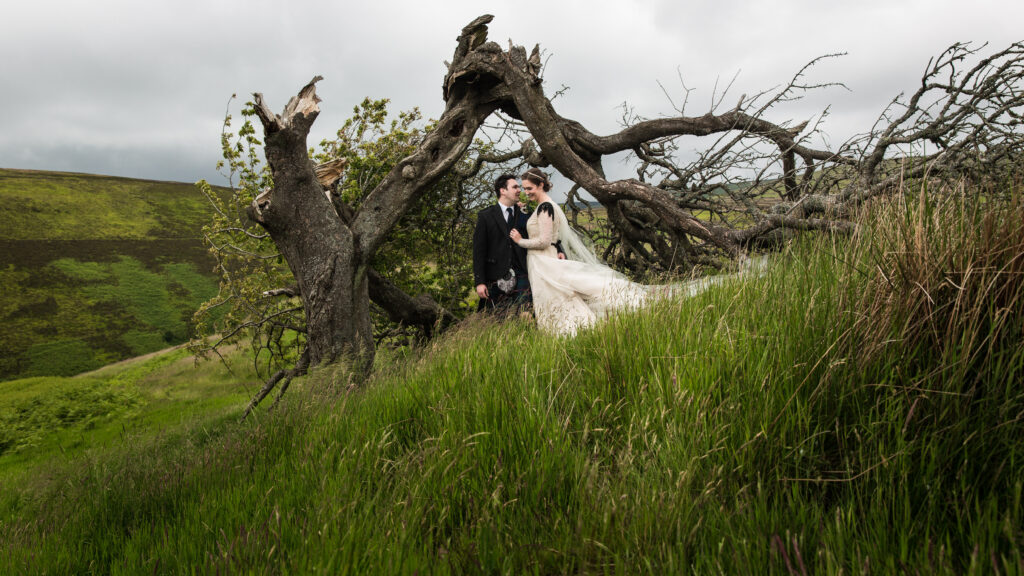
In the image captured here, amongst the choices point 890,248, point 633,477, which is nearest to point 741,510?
point 633,477

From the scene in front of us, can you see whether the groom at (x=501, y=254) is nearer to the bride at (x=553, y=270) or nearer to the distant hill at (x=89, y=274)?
the bride at (x=553, y=270)

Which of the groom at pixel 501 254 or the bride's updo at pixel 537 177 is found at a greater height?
the bride's updo at pixel 537 177

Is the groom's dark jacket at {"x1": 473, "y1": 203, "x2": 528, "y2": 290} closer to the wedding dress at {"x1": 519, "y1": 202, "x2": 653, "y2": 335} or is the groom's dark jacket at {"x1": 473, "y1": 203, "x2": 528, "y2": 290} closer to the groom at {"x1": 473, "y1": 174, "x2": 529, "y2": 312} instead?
the groom at {"x1": 473, "y1": 174, "x2": 529, "y2": 312}

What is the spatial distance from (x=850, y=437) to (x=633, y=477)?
2.99 ft

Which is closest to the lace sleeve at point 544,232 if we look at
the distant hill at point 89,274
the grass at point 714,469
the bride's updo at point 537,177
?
the bride's updo at point 537,177

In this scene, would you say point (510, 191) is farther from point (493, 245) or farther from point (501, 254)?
point (501, 254)

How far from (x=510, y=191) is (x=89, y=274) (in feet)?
135

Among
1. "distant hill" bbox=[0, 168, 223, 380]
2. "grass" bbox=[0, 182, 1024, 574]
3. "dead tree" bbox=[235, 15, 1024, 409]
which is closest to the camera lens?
"grass" bbox=[0, 182, 1024, 574]

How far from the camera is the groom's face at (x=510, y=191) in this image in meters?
8.20

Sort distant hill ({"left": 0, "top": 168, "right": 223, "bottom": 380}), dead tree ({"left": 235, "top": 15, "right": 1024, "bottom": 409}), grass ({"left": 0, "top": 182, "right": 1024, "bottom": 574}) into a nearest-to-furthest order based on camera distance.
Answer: grass ({"left": 0, "top": 182, "right": 1024, "bottom": 574})
dead tree ({"left": 235, "top": 15, "right": 1024, "bottom": 409})
distant hill ({"left": 0, "top": 168, "right": 223, "bottom": 380})

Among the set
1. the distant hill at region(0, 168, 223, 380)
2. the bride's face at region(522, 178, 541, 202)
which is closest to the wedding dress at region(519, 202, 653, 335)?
the bride's face at region(522, 178, 541, 202)

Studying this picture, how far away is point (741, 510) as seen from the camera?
5.69 feet

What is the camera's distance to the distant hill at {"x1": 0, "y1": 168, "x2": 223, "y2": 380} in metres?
29.5

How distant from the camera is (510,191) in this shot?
27.0 ft
